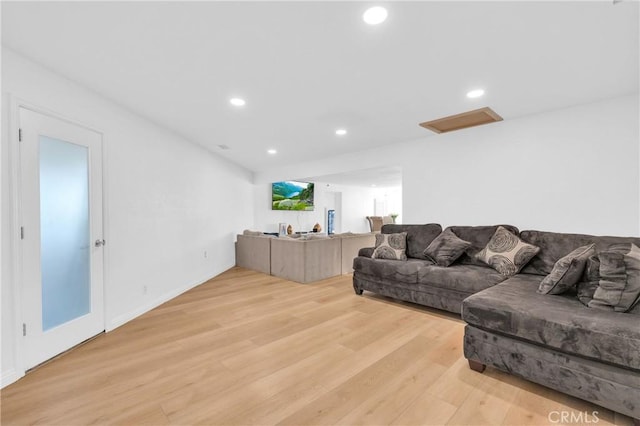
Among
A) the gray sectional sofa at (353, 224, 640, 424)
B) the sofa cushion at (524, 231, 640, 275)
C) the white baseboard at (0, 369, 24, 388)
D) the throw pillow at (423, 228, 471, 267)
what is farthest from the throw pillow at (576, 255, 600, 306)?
the white baseboard at (0, 369, 24, 388)

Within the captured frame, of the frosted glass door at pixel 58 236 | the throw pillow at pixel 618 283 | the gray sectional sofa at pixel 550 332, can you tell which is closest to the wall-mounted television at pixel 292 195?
the frosted glass door at pixel 58 236

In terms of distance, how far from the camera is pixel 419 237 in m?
4.06

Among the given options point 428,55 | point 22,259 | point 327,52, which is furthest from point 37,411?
point 428,55

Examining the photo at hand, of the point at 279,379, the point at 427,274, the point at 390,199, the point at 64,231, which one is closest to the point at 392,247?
the point at 427,274

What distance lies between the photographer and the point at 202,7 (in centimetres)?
167

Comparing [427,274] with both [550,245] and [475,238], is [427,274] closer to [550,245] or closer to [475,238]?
[475,238]

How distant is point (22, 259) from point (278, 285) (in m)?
3.07

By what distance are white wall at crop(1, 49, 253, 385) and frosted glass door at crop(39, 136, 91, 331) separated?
0.82 ft

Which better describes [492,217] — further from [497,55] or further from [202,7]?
[202,7]

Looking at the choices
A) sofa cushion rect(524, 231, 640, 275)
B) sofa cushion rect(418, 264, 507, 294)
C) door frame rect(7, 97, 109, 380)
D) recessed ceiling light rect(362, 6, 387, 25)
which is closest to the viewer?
recessed ceiling light rect(362, 6, 387, 25)

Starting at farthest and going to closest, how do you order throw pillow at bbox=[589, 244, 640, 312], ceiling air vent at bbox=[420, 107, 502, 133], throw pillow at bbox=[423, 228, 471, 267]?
throw pillow at bbox=[423, 228, 471, 267]
ceiling air vent at bbox=[420, 107, 502, 133]
throw pillow at bbox=[589, 244, 640, 312]

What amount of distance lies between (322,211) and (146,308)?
617 centimetres

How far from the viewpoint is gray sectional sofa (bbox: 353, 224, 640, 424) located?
160cm

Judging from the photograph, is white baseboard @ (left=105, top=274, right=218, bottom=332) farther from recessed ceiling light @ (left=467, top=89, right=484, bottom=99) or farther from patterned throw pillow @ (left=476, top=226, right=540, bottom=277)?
recessed ceiling light @ (left=467, top=89, right=484, bottom=99)
